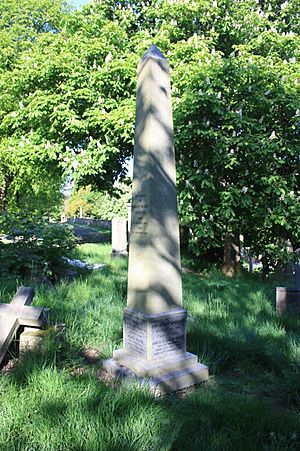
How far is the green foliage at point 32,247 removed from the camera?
6.69 metres

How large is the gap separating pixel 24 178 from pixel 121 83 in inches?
281

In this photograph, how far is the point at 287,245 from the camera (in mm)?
10609

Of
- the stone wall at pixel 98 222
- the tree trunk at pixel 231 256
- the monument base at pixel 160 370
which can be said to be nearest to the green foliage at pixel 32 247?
the monument base at pixel 160 370

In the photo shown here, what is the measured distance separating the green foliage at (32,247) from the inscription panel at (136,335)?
11.1 ft

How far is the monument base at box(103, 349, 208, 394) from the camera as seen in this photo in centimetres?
325

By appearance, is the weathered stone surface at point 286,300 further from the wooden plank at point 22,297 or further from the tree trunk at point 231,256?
the tree trunk at point 231,256

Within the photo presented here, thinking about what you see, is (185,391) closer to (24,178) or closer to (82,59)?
(82,59)

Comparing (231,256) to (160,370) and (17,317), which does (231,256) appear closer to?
(160,370)

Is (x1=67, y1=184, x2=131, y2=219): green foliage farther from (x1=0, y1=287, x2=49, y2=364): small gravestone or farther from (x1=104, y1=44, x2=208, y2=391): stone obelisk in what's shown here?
(x1=0, y1=287, x2=49, y2=364): small gravestone

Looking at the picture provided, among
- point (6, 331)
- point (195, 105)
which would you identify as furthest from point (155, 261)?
point (195, 105)

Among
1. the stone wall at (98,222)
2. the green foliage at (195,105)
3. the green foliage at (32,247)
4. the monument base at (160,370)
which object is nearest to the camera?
the monument base at (160,370)

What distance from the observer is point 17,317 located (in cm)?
354

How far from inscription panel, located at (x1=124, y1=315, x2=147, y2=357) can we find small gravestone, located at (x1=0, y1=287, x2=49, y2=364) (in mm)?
877

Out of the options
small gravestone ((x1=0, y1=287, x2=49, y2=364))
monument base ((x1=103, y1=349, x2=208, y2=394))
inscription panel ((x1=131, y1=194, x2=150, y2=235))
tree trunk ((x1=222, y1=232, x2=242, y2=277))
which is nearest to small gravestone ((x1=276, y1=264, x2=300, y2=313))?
monument base ((x1=103, y1=349, x2=208, y2=394))
